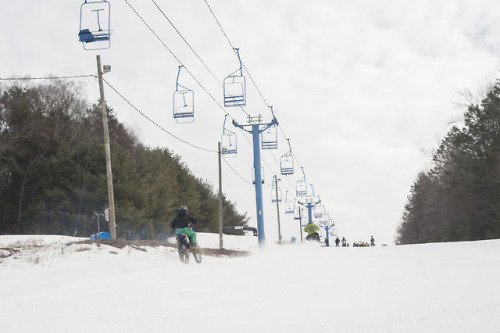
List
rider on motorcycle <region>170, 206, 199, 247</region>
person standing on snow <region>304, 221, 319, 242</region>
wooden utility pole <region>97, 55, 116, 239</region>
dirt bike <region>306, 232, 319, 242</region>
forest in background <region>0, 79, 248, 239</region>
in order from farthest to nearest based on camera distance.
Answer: forest in background <region>0, 79, 248, 239</region> < person standing on snow <region>304, 221, 319, 242</region> < dirt bike <region>306, 232, 319, 242</region> < wooden utility pole <region>97, 55, 116, 239</region> < rider on motorcycle <region>170, 206, 199, 247</region>

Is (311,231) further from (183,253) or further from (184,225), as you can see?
(183,253)

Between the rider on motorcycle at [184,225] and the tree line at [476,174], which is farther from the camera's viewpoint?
the tree line at [476,174]

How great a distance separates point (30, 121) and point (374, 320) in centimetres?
4895

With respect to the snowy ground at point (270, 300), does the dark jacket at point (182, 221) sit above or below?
above

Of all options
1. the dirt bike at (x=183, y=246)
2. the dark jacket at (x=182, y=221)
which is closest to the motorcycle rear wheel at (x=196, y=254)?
the dirt bike at (x=183, y=246)

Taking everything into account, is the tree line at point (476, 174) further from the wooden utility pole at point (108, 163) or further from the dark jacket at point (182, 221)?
the dark jacket at point (182, 221)

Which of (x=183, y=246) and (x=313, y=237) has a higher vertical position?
(x=183, y=246)

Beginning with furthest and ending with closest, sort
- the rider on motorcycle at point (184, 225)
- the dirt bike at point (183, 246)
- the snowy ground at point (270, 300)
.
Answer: the rider on motorcycle at point (184, 225) < the dirt bike at point (183, 246) < the snowy ground at point (270, 300)

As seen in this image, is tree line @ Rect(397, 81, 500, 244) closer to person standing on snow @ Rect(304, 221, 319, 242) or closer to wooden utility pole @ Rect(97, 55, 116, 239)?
person standing on snow @ Rect(304, 221, 319, 242)

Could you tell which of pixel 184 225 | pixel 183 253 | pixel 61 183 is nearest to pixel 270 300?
pixel 183 253

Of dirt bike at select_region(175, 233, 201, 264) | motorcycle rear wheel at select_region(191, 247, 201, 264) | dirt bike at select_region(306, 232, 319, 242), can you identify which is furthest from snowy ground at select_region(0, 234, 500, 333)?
dirt bike at select_region(306, 232, 319, 242)

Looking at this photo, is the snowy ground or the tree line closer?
the snowy ground

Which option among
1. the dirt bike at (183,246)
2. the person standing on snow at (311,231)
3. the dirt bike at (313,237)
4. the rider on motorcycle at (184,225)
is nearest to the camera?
the dirt bike at (183,246)

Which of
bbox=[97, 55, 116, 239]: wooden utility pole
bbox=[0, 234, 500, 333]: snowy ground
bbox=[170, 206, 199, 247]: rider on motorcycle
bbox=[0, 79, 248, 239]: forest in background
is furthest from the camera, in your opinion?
bbox=[0, 79, 248, 239]: forest in background
